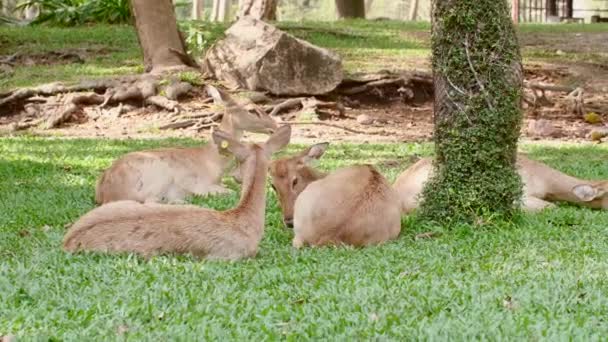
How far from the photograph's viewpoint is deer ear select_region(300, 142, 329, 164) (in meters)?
8.82

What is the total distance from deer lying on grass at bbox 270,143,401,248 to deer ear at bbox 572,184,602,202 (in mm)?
2160

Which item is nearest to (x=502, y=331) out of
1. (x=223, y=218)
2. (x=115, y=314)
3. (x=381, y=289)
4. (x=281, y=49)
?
(x=381, y=289)

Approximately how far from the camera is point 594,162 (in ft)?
42.4

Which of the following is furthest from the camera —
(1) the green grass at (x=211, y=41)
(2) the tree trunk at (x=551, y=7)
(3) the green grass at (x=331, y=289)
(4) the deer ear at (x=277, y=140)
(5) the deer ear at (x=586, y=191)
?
(2) the tree trunk at (x=551, y=7)

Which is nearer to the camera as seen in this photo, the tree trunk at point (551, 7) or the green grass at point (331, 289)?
the green grass at point (331, 289)

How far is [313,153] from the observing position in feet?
29.2

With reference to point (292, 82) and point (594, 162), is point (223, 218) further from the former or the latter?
point (292, 82)

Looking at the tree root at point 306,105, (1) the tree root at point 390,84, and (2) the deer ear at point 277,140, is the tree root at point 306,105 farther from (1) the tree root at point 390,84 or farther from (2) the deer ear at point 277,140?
(2) the deer ear at point 277,140

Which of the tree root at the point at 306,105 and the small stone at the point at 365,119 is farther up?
the tree root at the point at 306,105

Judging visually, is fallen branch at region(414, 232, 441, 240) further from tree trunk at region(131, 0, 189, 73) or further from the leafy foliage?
the leafy foliage

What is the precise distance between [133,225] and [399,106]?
11330 mm

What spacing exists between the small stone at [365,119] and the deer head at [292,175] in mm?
7672

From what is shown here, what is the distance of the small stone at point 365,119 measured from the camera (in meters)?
16.7

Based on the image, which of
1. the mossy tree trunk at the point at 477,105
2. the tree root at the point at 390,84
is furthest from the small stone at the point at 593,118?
the mossy tree trunk at the point at 477,105
